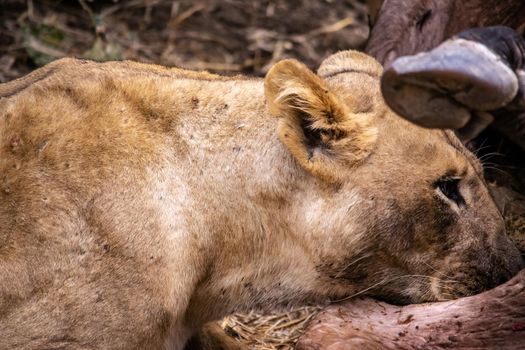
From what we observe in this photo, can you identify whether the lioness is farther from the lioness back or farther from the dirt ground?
the dirt ground

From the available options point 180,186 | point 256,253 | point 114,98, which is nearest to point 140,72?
point 114,98

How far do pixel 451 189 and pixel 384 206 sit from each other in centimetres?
30

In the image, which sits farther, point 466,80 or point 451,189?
point 451,189

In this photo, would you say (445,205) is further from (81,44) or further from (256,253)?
(81,44)

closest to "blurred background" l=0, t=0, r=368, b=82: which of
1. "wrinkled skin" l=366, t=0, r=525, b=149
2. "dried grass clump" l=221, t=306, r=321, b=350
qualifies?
"dried grass clump" l=221, t=306, r=321, b=350

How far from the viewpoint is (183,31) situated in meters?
7.56

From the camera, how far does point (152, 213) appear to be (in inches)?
136

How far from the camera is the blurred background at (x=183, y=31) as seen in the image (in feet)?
22.2

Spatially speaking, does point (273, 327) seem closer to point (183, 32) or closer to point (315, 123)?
point (315, 123)

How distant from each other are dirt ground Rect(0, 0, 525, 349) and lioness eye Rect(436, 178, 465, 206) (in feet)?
10.2

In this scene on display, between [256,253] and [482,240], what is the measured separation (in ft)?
2.78

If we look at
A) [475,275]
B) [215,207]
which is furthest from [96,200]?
[475,275]

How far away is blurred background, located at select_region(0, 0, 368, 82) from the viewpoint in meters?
6.77

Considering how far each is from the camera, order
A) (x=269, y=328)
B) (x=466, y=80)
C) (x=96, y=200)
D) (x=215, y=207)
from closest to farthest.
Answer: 1. (x=466, y=80)
2. (x=96, y=200)
3. (x=215, y=207)
4. (x=269, y=328)
